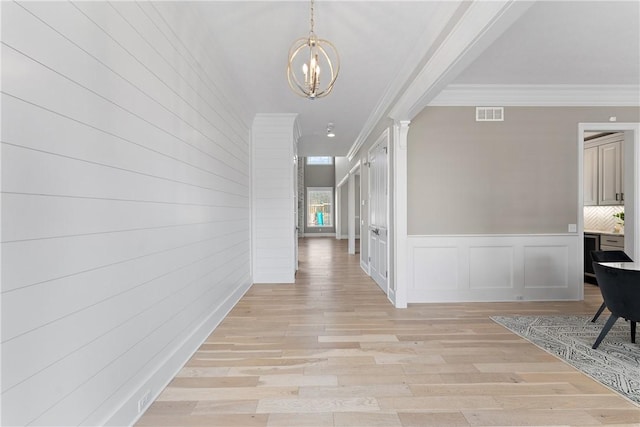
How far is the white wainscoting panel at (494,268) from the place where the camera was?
418cm

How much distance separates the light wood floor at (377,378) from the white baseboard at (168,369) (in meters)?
0.07

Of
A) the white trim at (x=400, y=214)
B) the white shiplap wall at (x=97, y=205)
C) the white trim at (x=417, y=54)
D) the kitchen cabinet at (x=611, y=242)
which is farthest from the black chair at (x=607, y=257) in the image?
the white shiplap wall at (x=97, y=205)

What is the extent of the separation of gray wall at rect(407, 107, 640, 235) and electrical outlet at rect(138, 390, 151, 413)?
3.28 meters

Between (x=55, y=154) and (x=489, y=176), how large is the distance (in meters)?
4.39

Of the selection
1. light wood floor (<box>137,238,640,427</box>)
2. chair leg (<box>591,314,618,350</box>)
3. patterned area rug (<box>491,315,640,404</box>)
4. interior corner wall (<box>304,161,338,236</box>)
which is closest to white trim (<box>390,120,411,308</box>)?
light wood floor (<box>137,238,640,427</box>)

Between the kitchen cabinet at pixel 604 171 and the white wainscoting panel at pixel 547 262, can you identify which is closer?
the white wainscoting panel at pixel 547 262

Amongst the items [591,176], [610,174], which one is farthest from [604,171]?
[591,176]

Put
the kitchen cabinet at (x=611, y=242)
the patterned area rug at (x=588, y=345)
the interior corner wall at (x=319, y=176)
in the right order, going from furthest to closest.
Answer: the interior corner wall at (x=319, y=176) → the kitchen cabinet at (x=611, y=242) → the patterned area rug at (x=588, y=345)

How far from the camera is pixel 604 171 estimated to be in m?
5.19

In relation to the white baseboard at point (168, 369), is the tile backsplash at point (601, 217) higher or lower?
higher

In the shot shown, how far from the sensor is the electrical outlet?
1869 mm

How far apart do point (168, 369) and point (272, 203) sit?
338 cm

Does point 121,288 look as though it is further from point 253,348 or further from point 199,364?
point 253,348

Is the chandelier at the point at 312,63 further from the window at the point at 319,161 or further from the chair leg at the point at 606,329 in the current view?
the window at the point at 319,161
